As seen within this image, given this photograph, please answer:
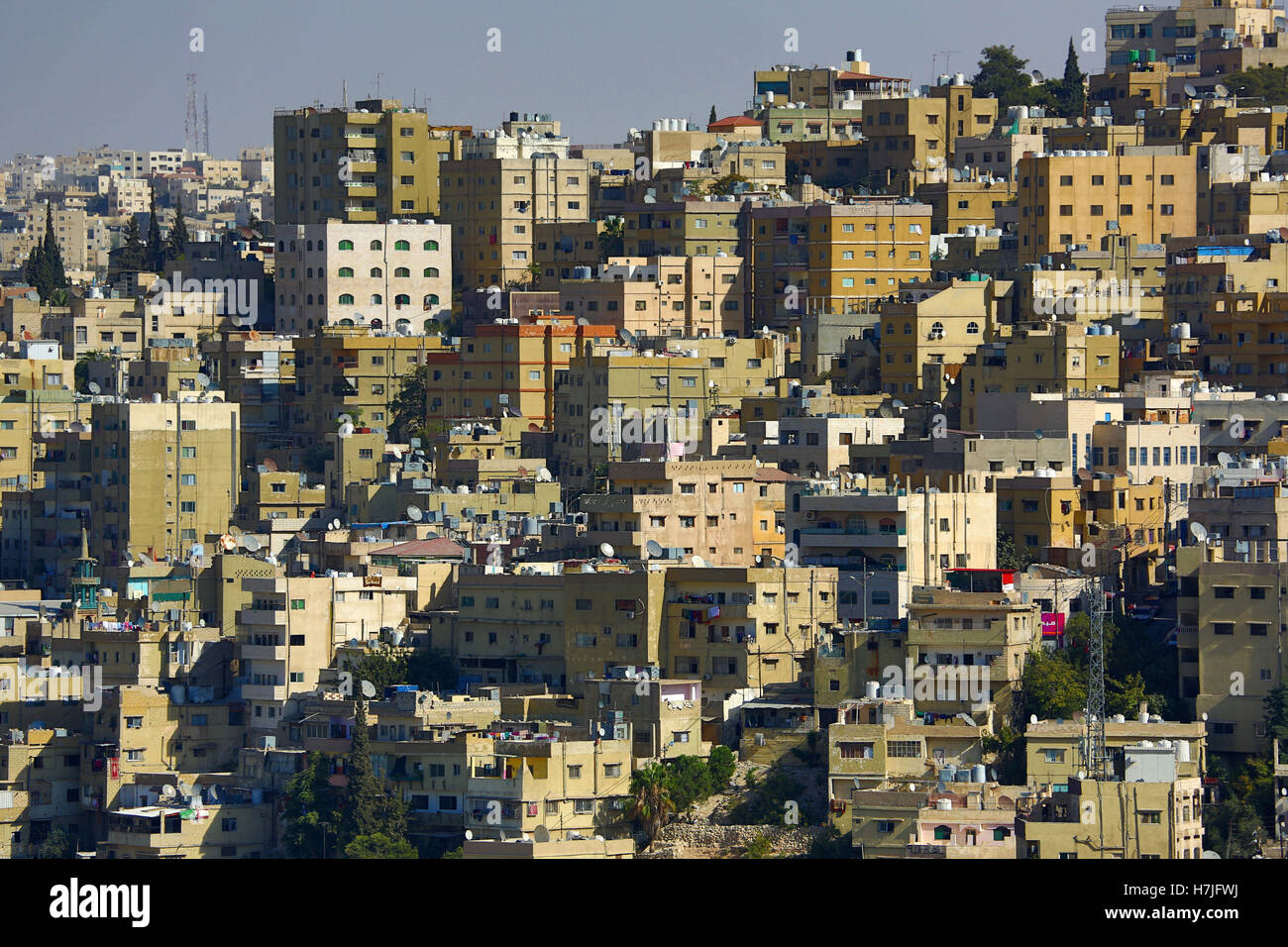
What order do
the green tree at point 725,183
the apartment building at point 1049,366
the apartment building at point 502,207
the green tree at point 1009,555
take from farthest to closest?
the apartment building at point 502,207 < the green tree at point 725,183 < the apartment building at point 1049,366 < the green tree at point 1009,555

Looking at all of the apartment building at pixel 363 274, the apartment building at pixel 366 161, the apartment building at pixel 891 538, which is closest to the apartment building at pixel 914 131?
the apartment building at pixel 366 161

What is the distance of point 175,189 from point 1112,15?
89.4 metres

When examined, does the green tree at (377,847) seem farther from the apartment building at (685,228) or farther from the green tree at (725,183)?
the green tree at (725,183)

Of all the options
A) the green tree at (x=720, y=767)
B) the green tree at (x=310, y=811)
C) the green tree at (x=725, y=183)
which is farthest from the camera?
the green tree at (x=725, y=183)

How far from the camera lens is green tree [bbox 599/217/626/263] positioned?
6950 centimetres

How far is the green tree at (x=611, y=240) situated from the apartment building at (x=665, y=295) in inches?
78.1

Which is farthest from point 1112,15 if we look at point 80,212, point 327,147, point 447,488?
point 80,212

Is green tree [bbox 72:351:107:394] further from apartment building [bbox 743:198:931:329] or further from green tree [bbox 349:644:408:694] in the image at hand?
green tree [bbox 349:644:408:694]

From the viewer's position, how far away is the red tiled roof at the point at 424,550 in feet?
164

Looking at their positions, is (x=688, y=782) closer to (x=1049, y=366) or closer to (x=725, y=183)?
(x=1049, y=366)

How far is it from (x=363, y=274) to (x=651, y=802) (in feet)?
106

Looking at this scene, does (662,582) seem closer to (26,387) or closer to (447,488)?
(447,488)

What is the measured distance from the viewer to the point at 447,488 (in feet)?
186

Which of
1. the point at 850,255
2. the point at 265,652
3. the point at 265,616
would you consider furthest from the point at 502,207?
the point at 265,652
